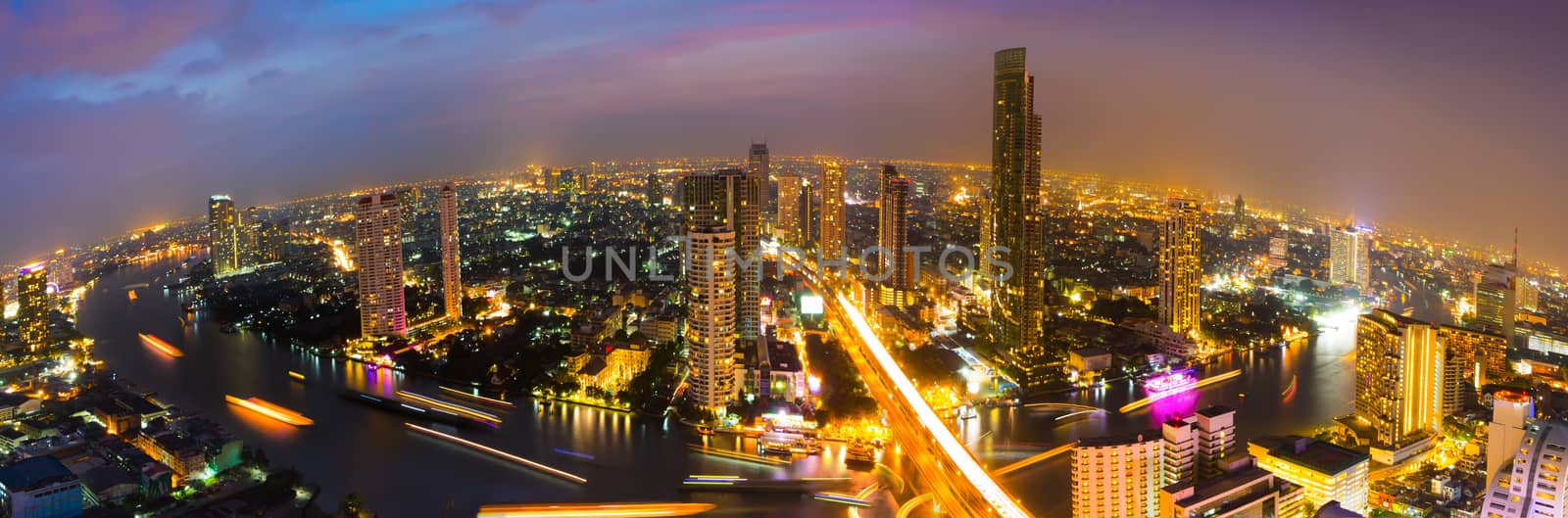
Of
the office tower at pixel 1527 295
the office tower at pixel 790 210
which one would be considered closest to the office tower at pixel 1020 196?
the office tower at pixel 1527 295

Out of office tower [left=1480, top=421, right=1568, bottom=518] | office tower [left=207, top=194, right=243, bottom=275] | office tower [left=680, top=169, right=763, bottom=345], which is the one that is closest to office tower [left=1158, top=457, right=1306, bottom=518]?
office tower [left=1480, top=421, right=1568, bottom=518]

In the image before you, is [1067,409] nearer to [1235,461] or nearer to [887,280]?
[1235,461]

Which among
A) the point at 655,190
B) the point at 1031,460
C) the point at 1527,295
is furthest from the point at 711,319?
the point at 655,190

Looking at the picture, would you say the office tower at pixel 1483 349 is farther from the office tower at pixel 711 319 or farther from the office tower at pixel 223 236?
the office tower at pixel 223 236

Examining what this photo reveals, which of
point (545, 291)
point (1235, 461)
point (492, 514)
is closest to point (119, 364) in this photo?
point (545, 291)

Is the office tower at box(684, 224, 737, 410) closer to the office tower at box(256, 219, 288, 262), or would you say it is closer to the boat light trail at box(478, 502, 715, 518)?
the boat light trail at box(478, 502, 715, 518)
